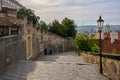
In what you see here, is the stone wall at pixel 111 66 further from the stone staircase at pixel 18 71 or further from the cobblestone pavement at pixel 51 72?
the stone staircase at pixel 18 71

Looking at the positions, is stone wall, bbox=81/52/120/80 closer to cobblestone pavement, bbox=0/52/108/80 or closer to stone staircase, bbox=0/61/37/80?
cobblestone pavement, bbox=0/52/108/80

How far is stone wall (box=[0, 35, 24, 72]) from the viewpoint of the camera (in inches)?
416

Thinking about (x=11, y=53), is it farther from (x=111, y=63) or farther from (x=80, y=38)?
(x=80, y=38)

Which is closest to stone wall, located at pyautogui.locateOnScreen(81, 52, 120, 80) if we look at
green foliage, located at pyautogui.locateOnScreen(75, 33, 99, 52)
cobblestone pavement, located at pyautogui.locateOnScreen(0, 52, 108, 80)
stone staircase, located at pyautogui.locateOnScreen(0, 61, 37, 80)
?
cobblestone pavement, located at pyautogui.locateOnScreen(0, 52, 108, 80)

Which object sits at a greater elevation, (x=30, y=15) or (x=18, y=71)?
(x=30, y=15)

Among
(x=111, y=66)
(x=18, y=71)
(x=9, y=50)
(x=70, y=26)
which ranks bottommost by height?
(x=18, y=71)

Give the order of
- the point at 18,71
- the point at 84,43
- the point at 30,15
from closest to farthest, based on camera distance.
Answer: the point at 18,71 → the point at 84,43 → the point at 30,15

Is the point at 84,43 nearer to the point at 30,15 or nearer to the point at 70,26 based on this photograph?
the point at 30,15

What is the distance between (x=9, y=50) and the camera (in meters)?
11.9

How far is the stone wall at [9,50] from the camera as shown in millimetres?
10561

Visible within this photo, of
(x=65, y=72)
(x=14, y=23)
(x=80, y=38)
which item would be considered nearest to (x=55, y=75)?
(x=65, y=72)

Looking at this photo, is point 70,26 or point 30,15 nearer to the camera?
point 30,15

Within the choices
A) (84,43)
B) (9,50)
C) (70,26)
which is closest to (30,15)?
(84,43)

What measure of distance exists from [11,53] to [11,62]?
433 mm
